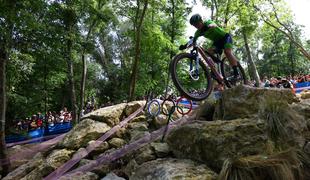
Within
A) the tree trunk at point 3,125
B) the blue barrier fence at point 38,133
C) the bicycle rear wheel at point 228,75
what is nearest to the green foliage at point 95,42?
the tree trunk at point 3,125

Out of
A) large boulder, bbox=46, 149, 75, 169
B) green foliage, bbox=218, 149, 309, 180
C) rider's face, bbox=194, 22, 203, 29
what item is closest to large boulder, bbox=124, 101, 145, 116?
large boulder, bbox=46, 149, 75, 169

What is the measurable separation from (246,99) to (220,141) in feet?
6.87

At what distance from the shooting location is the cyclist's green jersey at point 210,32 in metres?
6.99

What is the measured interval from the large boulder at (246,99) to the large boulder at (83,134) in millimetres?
5090

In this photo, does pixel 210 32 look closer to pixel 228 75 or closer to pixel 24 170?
pixel 228 75

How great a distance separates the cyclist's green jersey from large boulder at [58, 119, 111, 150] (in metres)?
5.77

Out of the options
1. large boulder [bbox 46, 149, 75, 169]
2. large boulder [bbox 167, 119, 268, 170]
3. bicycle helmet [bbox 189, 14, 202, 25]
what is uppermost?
bicycle helmet [bbox 189, 14, 202, 25]

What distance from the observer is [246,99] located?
7.58 metres

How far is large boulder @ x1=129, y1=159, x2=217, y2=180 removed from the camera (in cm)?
527

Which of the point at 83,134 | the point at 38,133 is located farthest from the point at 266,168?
the point at 38,133

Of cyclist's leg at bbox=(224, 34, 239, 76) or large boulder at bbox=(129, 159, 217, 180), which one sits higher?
cyclist's leg at bbox=(224, 34, 239, 76)

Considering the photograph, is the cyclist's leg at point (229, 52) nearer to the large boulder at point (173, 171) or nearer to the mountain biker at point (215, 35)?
the mountain biker at point (215, 35)

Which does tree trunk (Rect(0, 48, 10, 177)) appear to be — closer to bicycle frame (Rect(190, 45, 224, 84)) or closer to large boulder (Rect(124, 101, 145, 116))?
large boulder (Rect(124, 101, 145, 116))

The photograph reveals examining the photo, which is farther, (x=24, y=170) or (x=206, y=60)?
(x=24, y=170)
